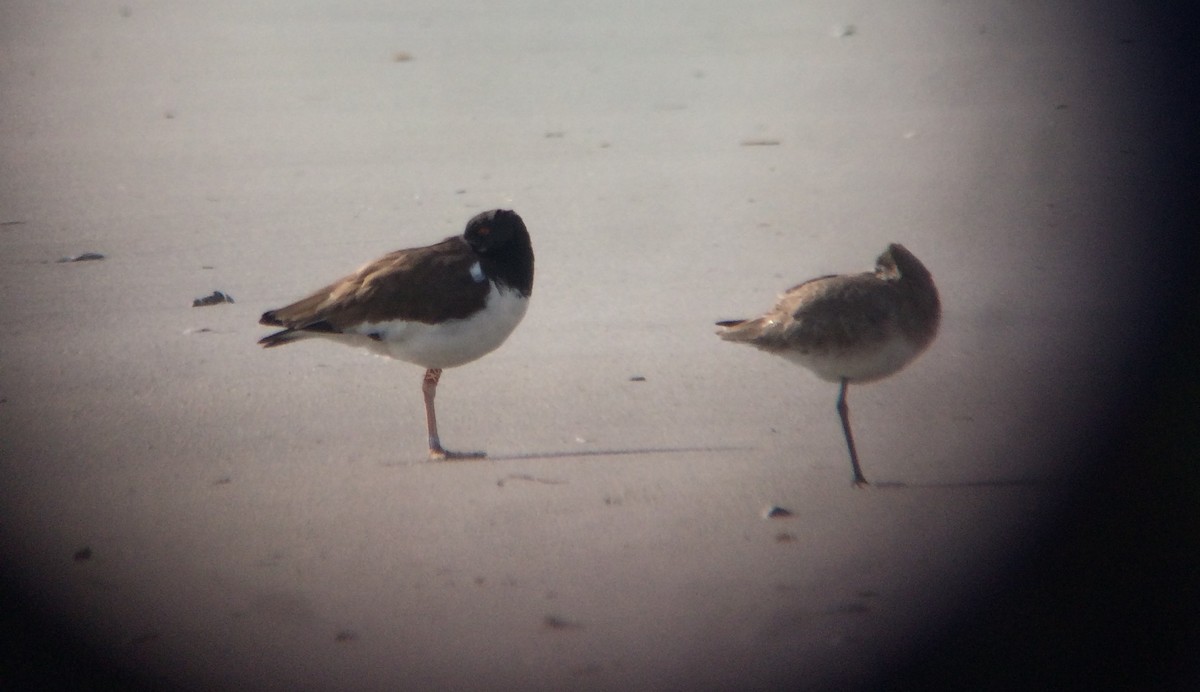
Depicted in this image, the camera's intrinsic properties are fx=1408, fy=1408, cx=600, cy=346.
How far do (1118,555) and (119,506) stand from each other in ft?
10.2

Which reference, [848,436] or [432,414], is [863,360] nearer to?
[848,436]

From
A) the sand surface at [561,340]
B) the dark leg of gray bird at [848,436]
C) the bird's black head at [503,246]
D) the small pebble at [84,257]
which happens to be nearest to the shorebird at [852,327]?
the dark leg of gray bird at [848,436]

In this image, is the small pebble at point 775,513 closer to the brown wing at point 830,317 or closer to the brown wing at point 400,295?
the brown wing at point 830,317

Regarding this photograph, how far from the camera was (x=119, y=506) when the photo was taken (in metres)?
4.54

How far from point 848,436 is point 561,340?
1718 mm

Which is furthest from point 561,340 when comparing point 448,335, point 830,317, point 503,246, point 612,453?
point 830,317

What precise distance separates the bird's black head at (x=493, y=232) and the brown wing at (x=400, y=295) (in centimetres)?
5

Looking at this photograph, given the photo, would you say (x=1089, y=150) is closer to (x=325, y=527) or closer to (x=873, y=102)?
(x=873, y=102)

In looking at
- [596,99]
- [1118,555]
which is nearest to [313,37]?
[596,99]

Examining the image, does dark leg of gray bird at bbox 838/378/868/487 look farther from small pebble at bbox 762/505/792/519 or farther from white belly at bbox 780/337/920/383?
small pebble at bbox 762/505/792/519

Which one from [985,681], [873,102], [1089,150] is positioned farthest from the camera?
[873,102]

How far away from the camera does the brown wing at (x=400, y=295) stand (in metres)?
5.14

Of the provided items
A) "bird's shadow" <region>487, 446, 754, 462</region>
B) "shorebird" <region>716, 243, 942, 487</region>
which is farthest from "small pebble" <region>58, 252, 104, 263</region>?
"shorebird" <region>716, 243, 942, 487</region>

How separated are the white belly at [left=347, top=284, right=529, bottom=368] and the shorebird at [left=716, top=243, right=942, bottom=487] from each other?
89 centimetres
